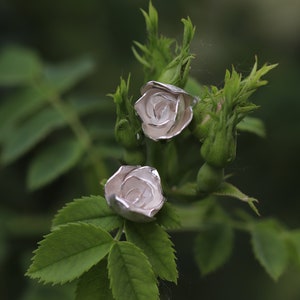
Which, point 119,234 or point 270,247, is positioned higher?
point 119,234

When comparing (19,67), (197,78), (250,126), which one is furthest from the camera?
(197,78)

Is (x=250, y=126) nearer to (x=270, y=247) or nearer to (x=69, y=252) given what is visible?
(x=270, y=247)

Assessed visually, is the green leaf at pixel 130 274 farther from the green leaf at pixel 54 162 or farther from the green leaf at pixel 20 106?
the green leaf at pixel 20 106

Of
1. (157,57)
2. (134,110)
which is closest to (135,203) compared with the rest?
(134,110)

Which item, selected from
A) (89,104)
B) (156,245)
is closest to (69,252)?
(156,245)

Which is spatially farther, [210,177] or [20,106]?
[20,106]

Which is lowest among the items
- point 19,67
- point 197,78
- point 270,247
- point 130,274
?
point 270,247
